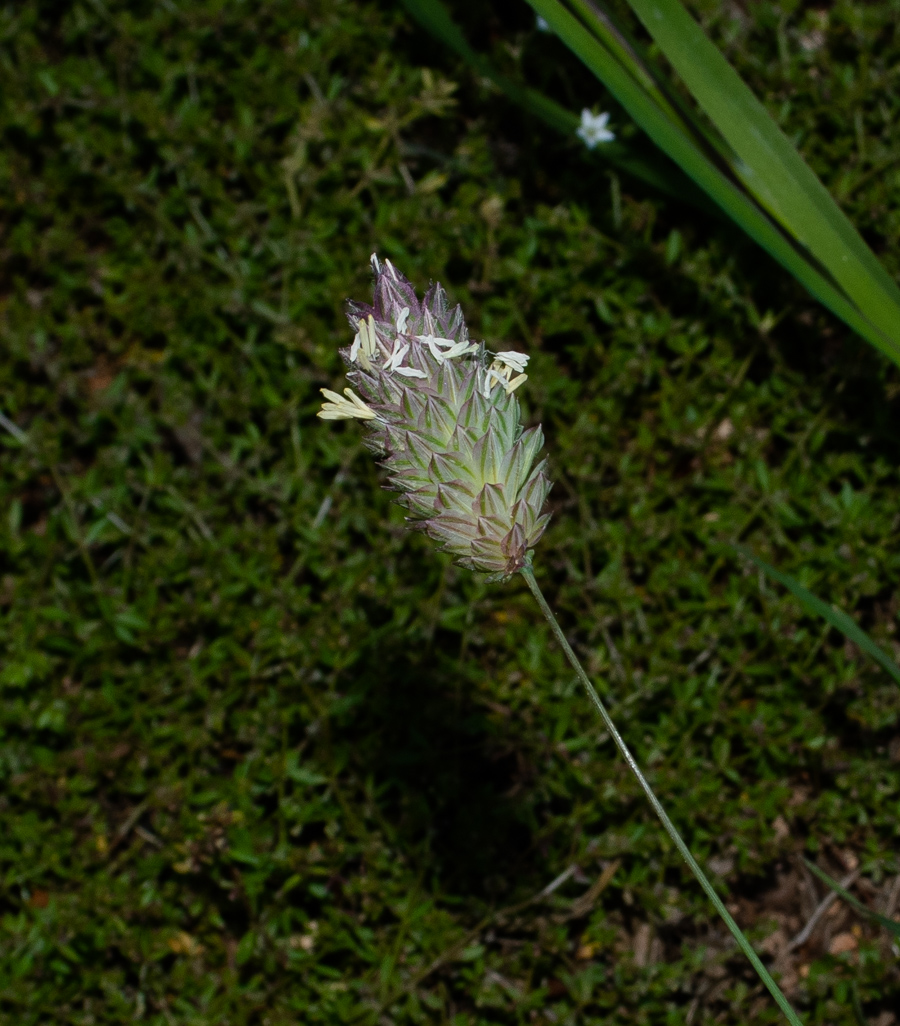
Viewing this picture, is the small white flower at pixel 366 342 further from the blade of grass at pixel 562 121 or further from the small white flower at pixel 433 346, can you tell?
the blade of grass at pixel 562 121

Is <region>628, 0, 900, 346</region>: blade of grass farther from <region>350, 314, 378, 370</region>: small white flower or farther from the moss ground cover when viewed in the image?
<region>350, 314, 378, 370</region>: small white flower

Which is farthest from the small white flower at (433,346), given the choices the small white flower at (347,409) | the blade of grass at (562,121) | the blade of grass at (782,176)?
the blade of grass at (562,121)

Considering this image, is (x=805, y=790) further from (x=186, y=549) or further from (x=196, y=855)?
(x=186, y=549)

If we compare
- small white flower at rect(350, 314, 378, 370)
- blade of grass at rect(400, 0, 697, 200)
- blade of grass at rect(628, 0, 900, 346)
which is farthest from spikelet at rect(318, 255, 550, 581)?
blade of grass at rect(400, 0, 697, 200)

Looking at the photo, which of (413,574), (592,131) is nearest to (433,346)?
(413,574)

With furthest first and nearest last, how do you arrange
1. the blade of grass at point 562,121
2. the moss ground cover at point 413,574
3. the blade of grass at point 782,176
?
the blade of grass at point 562,121 → the moss ground cover at point 413,574 → the blade of grass at point 782,176

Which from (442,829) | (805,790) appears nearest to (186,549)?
(442,829)

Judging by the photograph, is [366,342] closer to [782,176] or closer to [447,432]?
[447,432]
